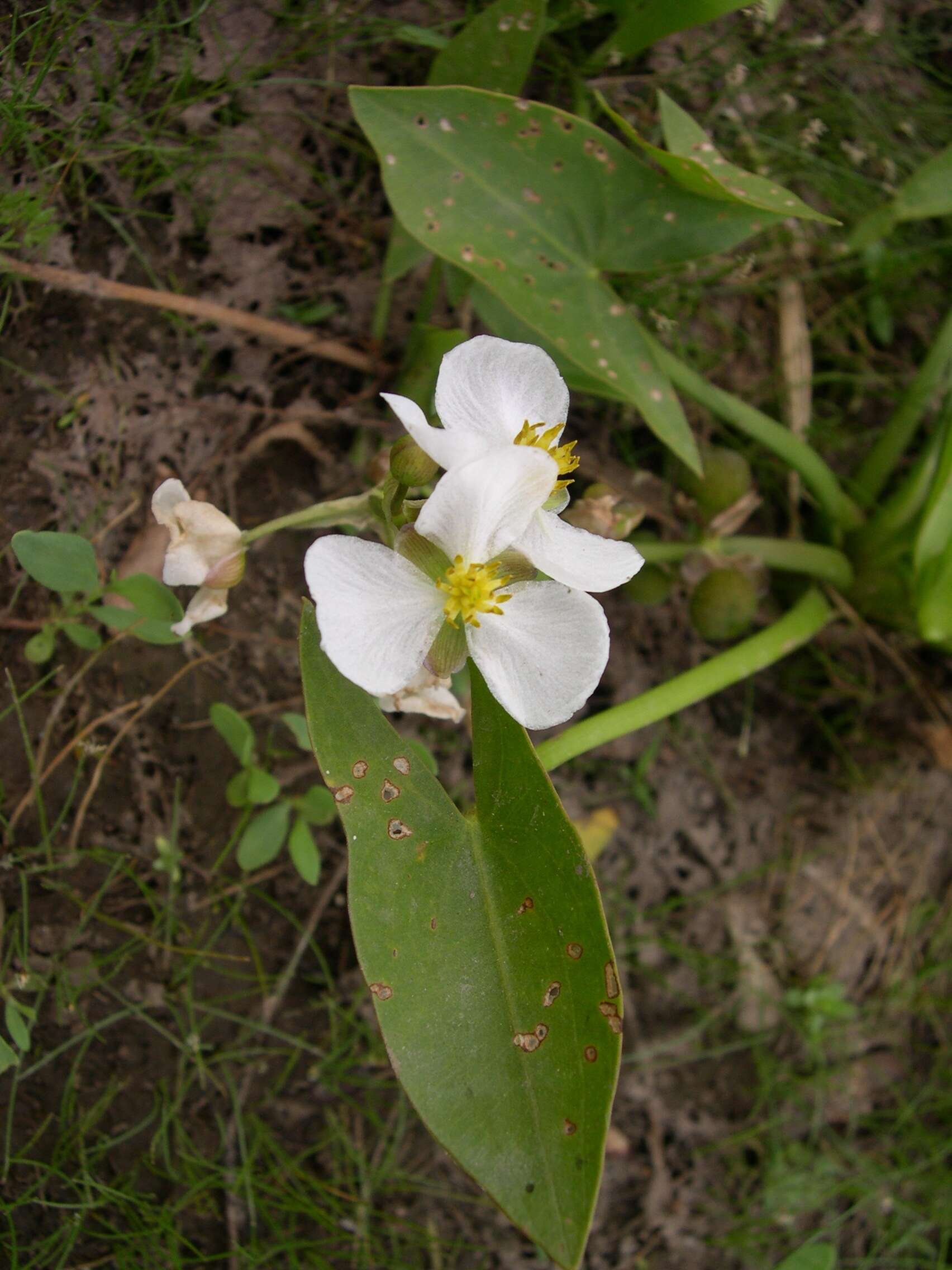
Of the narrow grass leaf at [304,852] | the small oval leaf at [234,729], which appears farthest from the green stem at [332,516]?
the narrow grass leaf at [304,852]

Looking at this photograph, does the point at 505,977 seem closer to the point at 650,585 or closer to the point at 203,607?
the point at 203,607

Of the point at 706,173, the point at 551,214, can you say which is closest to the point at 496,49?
the point at 551,214

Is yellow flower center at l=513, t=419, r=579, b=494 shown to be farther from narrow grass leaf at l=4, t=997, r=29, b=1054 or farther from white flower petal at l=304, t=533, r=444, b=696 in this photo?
narrow grass leaf at l=4, t=997, r=29, b=1054

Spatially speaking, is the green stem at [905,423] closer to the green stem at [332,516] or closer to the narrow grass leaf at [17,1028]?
the green stem at [332,516]

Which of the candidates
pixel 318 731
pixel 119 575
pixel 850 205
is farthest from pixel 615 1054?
pixel 850 205

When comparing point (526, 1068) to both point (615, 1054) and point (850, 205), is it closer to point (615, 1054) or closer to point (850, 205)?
point (615, 1054)

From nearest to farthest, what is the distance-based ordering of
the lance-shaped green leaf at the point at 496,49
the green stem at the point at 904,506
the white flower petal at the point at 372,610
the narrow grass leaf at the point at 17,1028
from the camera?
the white flower petal at the point at 372,610, the narrow grass leaf at the point at 17,1028, the lance-shaped green leaf at the point at 496,49, the green stem at the point at 904,506
